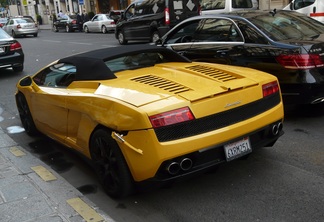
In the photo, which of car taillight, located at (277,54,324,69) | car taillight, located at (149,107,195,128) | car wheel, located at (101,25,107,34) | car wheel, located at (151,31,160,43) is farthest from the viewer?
car wheel, located at (101,25,107,34)

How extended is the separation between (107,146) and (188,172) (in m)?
0.77

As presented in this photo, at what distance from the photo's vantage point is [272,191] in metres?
3.58

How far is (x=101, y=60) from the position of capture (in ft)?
13.5

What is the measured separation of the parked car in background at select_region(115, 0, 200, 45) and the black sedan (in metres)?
7.53

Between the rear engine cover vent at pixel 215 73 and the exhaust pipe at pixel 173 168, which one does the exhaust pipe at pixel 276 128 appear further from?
the exhaust pipe at pixel 173 168

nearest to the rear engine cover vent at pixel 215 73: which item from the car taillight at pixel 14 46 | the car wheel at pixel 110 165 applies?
the car wheel at pixel 110 165

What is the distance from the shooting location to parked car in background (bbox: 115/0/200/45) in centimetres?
1470

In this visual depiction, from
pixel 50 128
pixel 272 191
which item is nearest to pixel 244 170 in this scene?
pixel 272 191

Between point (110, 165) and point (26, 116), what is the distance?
8.24 feet

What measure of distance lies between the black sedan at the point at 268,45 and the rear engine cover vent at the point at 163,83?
86.2 inches

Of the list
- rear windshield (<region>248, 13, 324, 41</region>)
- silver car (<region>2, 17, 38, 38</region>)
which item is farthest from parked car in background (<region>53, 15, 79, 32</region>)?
rear windshield (<region>248, 13, 324, 41</region>)

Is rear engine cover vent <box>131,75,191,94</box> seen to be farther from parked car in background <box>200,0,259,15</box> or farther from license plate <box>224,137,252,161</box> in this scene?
parked car in background <box>200,0,259,15</box>

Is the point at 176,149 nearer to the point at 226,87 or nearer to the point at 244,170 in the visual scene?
the point at 226,87

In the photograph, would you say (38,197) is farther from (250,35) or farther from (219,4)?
(219,4)
